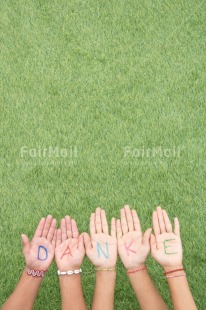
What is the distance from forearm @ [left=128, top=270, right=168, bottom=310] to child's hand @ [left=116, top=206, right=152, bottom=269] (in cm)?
5

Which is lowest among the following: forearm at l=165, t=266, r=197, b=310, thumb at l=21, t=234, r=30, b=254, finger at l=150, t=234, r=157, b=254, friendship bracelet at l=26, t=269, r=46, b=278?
forearm at l=165, t=266, r=197, b=310

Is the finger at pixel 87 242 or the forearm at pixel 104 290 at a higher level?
the finger at pixel 87 242

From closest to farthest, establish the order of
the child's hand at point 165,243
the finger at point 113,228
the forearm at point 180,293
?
the forearm at point 180,293 → the child's hand at point 165,243 → the finger at point 113,228

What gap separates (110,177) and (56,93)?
0.60 m

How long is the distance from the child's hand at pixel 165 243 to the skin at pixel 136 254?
4cm

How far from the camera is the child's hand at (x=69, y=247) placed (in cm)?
186

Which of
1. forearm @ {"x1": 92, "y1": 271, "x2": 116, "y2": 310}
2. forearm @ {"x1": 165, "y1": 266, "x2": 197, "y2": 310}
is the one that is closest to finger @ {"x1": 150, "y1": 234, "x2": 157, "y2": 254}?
forearm @ {"x1": 165, "y1": 266, "x2": 197, "y2": 310}

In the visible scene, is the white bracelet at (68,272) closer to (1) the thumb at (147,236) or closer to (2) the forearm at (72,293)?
(2) the forearm at (72,293)

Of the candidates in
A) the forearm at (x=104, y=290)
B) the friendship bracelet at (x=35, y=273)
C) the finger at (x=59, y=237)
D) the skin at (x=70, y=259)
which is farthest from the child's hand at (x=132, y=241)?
the friendship bracelet at (x=35, y=273)

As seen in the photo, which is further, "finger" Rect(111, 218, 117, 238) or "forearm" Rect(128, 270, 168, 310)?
"finger" Rect(111, 218, 117, 238)

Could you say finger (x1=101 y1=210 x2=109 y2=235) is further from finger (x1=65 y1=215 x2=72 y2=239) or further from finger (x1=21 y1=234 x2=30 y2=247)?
finger (x1=21 y1=234 x2=30 y2=247)

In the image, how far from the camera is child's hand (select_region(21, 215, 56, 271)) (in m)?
1.87

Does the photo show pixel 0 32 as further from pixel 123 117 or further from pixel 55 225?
pixel 55 225

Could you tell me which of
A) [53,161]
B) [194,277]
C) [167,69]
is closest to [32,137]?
[53,161]
